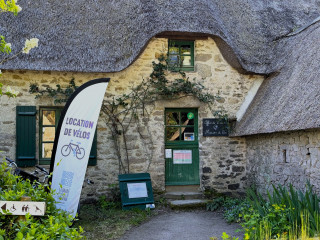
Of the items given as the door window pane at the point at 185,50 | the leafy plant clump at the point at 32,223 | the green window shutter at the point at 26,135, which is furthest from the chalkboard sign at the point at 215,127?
the leafy plant clump at the point at 32,223

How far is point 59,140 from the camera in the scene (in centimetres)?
527

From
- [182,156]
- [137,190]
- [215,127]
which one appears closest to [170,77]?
[215,127]

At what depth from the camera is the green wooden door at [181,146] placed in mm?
7762

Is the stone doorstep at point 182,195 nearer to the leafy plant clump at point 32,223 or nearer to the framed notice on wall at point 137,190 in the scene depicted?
the framed notice on wall at point 137,190

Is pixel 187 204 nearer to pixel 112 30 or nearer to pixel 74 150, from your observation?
pixel 74 150

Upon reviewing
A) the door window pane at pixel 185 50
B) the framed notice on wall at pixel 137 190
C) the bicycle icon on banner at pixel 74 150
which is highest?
the door window pane at pixel 185 50

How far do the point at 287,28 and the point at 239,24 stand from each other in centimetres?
122

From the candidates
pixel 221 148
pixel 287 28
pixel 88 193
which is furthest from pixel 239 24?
pixel 88 193

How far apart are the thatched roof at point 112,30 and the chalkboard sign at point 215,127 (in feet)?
4.07

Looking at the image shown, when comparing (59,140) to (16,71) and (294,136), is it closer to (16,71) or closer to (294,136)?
(16,71)

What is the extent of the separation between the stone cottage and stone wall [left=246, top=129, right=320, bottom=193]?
1.3 inches

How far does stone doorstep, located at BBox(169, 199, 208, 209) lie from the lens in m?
7.12

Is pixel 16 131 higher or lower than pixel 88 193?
higher

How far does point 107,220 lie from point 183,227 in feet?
4.21
